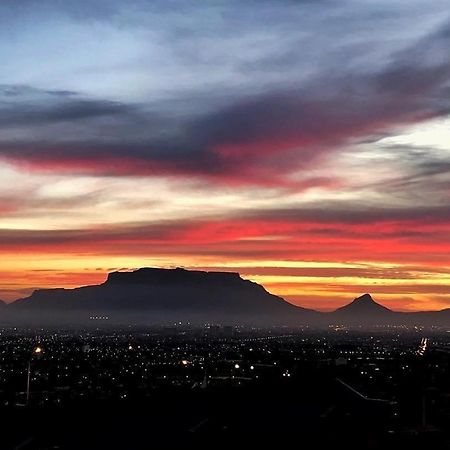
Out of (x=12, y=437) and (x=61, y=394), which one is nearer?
(x=12, y=437)

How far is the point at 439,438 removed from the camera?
14148 millimetres

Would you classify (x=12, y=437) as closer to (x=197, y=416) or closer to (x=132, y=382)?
(x=197, y=416)

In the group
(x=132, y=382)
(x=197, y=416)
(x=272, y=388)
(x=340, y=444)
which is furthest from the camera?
(x=132, y=382)

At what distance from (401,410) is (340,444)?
9.01 m

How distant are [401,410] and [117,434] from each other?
955 cm

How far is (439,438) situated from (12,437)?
696cm

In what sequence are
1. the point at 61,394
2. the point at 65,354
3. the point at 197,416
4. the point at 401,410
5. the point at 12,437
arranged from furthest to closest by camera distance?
the point at 65,354, the point at 61,394, the point at 401,410, the point at 197,416, the point at 12,437

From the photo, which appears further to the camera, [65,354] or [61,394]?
[65,354]

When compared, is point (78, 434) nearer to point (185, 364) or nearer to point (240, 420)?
point (240, 420)

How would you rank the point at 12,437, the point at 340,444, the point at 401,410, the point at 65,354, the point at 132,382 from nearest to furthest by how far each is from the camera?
the point at 340,444, the point at 12,437, the point at 401,410, the point at 132,382, the point at 65,354

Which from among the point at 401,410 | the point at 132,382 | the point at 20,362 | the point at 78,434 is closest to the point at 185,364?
the point at 20,362

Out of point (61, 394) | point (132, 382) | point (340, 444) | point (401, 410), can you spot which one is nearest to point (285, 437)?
point (340, 444)

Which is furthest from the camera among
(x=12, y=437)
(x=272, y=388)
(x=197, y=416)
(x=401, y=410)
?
(x=401, y=410)

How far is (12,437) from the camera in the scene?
571 inches
